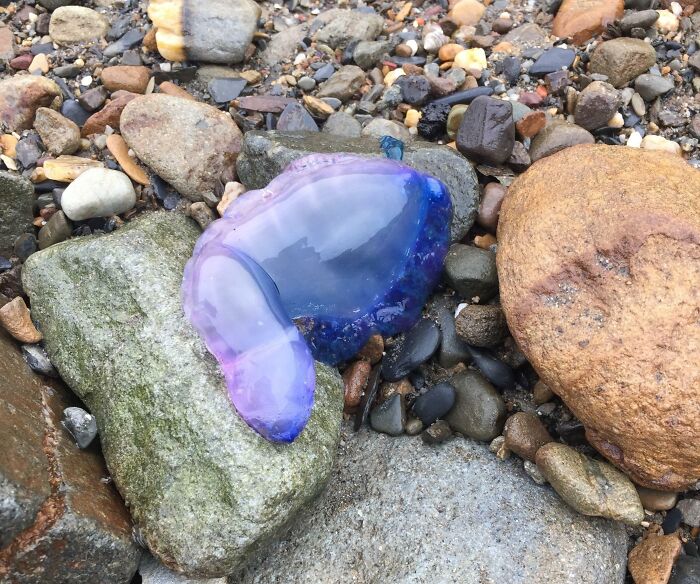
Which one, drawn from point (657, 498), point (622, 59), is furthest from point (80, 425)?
point (622, 59)

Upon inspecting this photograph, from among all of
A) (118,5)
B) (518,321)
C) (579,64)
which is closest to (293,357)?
(518,321)

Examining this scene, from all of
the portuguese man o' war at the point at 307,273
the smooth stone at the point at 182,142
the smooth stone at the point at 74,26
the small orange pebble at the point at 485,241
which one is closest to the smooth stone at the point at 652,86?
the small orange pebble at the point at 485,241

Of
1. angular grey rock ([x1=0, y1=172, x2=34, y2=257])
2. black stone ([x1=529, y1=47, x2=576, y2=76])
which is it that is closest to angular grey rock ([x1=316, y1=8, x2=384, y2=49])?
black stone ([x1=529, y1=47, x2=576, y2=76])

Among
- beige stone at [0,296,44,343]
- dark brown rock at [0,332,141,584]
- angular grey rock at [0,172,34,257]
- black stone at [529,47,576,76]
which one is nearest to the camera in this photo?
dark brown rock at [0,332,141,584]

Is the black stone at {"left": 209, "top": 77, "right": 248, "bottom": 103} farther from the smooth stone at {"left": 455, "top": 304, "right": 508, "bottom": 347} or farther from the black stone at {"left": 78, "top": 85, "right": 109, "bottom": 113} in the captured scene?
the smooth stone at {"left": 455, "top": 304, "right": 508, "bottom": 347}

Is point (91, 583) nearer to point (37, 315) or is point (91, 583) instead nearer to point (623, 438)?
point (37, 315)
